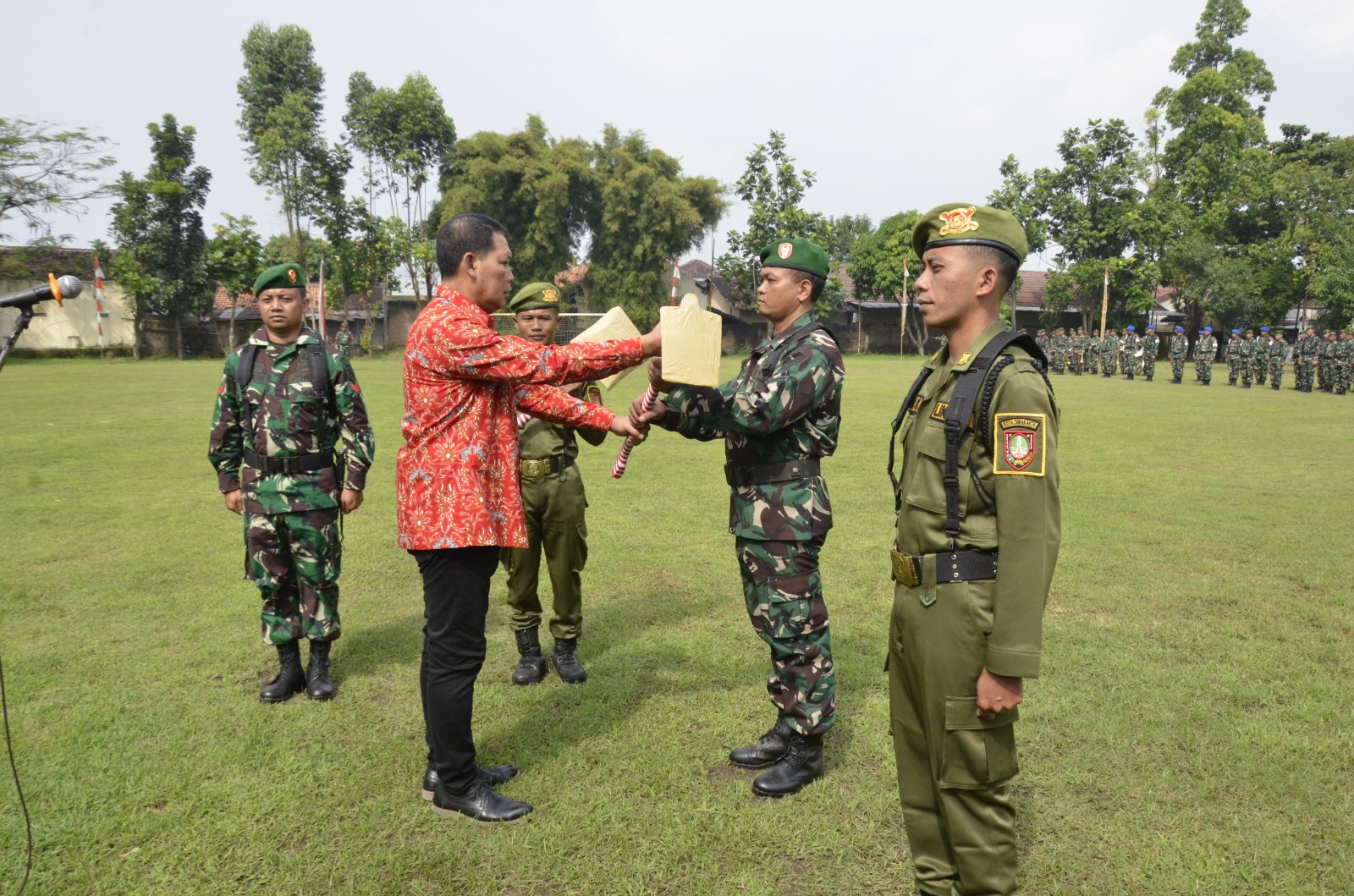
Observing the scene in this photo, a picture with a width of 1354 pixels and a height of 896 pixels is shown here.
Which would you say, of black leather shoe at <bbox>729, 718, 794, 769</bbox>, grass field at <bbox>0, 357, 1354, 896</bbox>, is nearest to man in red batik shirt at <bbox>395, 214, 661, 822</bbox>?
grass field at <bbox>0, 357, 1354, 896</bbox>

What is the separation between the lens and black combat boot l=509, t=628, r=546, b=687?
15.7ft

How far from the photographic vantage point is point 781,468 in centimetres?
364

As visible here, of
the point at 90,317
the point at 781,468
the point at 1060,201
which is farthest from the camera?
the point at 1060,201

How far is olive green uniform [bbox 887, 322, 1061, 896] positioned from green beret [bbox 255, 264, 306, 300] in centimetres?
366

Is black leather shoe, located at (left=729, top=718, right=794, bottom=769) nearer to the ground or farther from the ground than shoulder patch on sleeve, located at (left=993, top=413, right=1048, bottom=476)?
nearer to the ground

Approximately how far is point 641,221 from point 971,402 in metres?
45.1

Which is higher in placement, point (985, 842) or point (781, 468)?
point (781, 468)

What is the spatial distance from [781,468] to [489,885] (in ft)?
6.68

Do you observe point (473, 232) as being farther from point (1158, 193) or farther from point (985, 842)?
point (1158, 193)

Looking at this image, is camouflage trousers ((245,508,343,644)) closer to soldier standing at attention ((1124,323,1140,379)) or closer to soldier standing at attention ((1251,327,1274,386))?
soldier standing at attention ((1251,327,1274,386))

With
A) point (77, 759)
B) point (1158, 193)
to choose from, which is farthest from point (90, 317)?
point (1158, 193)

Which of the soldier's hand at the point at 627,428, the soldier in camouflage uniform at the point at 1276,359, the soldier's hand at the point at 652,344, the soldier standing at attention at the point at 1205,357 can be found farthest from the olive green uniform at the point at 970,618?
the soldier standing at attention at the point at 1205,357

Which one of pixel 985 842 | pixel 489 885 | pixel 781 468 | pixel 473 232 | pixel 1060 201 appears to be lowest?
pixel 489 885

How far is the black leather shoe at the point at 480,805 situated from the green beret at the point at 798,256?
264cm
